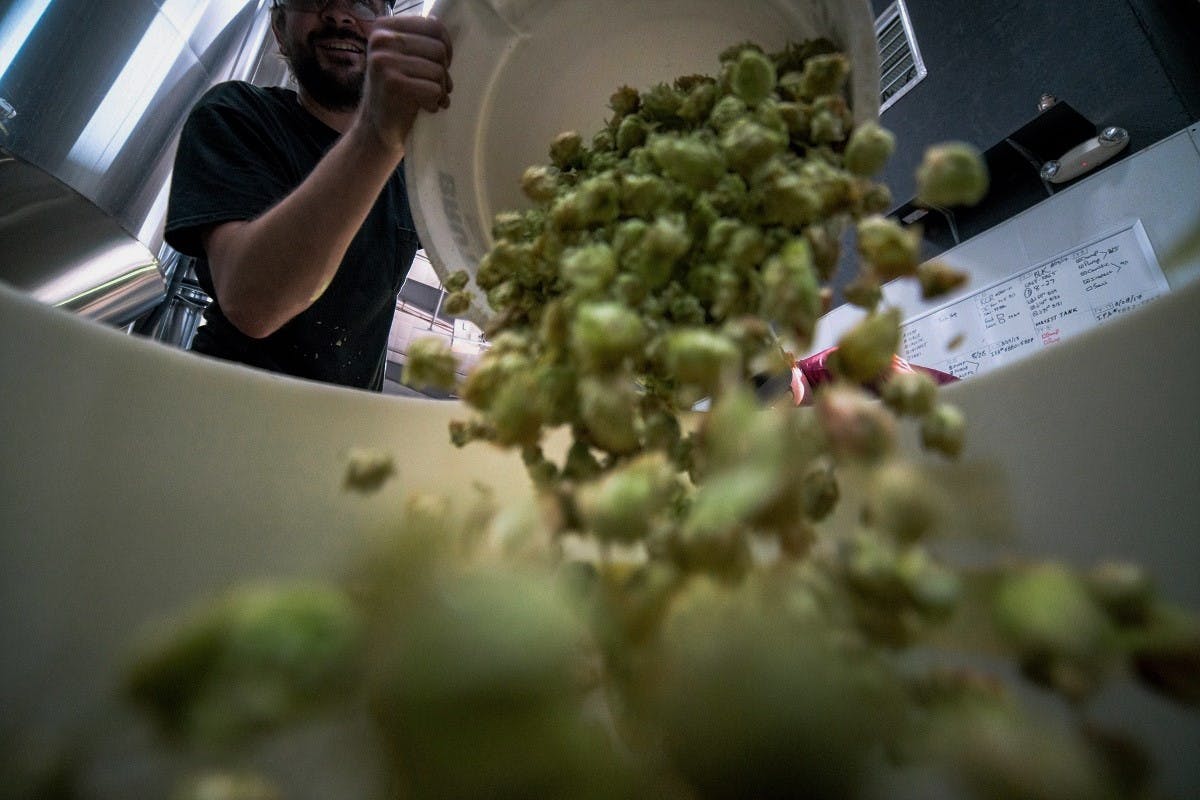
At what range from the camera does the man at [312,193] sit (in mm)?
551

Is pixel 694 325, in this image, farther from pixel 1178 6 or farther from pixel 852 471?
pixel 1178 6

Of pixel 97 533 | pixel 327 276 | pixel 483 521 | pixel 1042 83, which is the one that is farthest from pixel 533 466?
pixel 1042 83

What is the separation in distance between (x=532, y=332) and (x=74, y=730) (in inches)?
8.6

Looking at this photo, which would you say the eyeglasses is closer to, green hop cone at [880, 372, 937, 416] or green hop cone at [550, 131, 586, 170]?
green hop cone at [550, 131, 586, 170]

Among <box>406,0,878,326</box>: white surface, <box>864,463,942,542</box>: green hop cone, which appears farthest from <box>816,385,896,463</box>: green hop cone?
<box>406,0,878,326</box>: white surface

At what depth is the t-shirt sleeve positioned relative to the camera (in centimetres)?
71

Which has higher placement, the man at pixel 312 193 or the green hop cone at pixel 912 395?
the man at pixel 312 193

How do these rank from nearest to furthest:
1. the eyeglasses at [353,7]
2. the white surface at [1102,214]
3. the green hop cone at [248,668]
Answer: the green hop cone at [248,668]
the eyeglasses at [353,7]
the white surface at [1102,214]

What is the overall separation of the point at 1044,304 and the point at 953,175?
1681mm

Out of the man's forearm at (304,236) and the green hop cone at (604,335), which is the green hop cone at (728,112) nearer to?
the green hop cone at (604,335)

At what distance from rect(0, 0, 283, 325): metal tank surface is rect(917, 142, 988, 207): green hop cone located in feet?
4.19

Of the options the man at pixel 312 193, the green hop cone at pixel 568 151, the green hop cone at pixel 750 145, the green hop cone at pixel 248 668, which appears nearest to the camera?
the green hop cone at pixel 248 668

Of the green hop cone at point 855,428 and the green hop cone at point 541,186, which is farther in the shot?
the green hop cone at point 541,186

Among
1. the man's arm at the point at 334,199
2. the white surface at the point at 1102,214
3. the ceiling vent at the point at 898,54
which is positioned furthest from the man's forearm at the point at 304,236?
the ceiling vent at the point at 898,54
